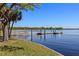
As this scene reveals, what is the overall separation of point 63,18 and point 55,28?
0.67 feet

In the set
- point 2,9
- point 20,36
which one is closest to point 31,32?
point 20,36

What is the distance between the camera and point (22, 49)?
582 centimetres

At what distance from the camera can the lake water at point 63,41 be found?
5766 millimetres

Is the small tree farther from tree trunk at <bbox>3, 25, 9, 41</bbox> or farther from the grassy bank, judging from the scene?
the grassy bank

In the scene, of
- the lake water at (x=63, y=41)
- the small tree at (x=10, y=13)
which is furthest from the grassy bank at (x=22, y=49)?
the small tree at (x=10, y=13)

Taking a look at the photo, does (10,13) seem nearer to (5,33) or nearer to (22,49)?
(5,33)

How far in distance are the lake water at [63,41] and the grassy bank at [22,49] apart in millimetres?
132

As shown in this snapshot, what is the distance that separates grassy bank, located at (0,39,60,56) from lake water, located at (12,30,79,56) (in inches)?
5.2

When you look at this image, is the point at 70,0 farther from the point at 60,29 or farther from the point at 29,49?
the point at 29,49

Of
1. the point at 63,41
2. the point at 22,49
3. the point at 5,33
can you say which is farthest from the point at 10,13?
the point at 63,41

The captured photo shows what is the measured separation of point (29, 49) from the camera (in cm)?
582

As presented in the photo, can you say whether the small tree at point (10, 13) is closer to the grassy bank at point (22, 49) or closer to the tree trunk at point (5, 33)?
the tree trunk at point (5, 33)

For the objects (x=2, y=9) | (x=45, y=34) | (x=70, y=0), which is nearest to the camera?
(x=70, y=0)

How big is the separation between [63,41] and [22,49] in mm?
665
